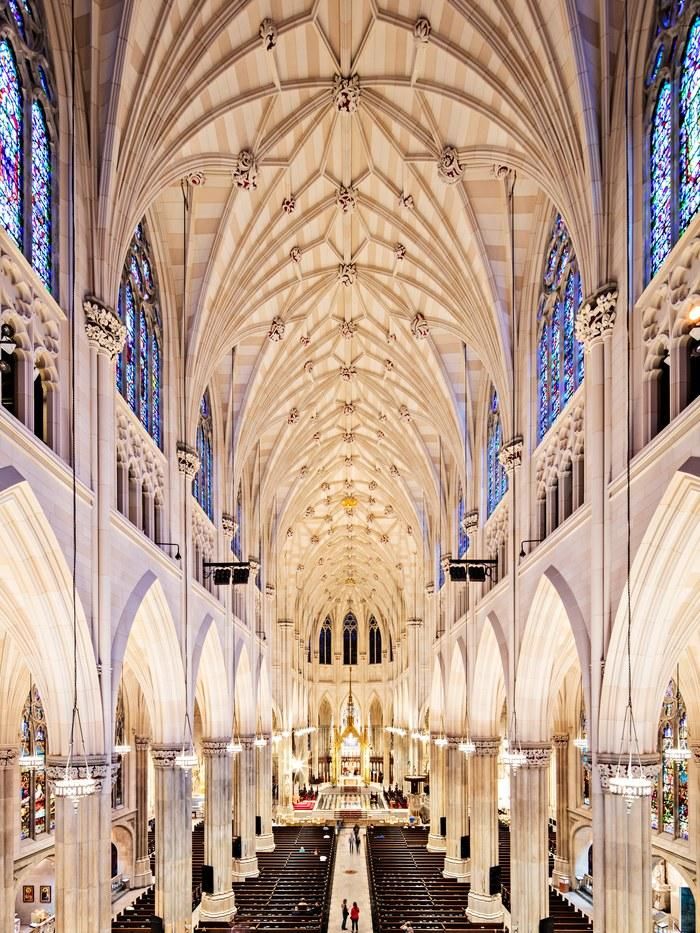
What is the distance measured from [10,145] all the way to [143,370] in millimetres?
9023

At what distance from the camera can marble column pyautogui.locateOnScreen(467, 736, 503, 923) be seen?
30953 mm

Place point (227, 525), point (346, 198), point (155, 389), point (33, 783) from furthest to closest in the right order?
point (227, 525) < point (33, 783) < point (346, 198) < point (155, 389)

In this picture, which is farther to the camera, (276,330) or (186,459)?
(276,330)

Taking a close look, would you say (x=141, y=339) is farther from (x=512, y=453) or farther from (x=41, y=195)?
(x=512, y=453)

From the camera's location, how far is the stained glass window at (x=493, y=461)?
30.0 m

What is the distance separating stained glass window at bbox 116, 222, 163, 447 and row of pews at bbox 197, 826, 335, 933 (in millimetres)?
16223

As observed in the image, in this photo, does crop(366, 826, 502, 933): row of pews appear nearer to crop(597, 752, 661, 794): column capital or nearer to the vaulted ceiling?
crop(597, 752, 661, 794): column capital

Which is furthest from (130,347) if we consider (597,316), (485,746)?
(485,746)

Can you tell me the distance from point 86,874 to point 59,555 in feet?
18.9

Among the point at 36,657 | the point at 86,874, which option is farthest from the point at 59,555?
the point at 86,874

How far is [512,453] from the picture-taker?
Answer: 25359 mm

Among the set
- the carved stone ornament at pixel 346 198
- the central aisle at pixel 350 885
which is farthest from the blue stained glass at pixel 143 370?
the central aisle at pixel 350 885

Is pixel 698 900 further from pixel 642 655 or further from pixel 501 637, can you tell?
pixel 642 655

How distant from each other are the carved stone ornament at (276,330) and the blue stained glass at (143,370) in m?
8.15
